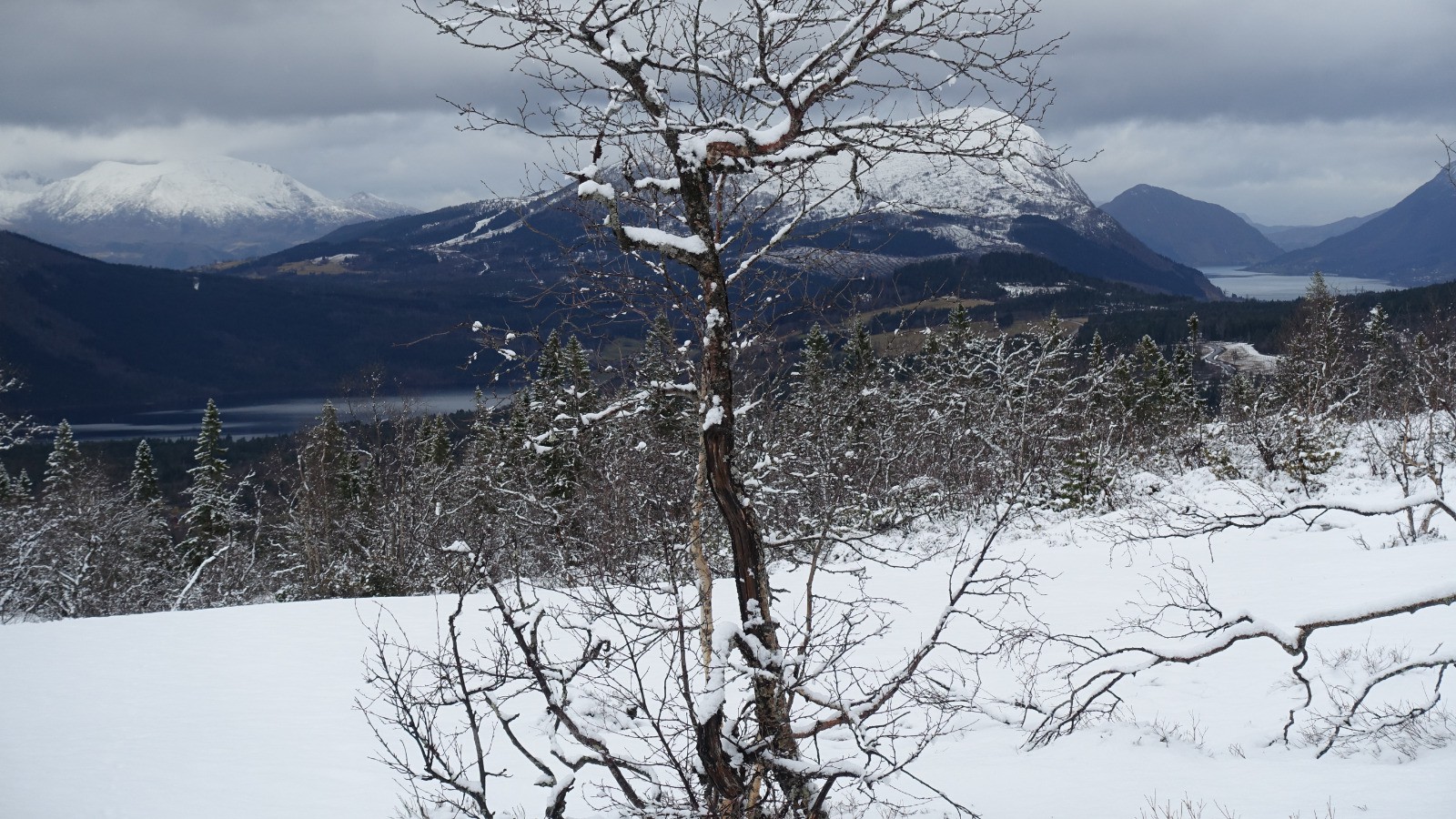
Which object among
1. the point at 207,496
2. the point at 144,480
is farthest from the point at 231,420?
the point at 207,496

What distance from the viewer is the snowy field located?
5801 millimetres

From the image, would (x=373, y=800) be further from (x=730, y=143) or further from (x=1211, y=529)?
(x=1211, y=529)

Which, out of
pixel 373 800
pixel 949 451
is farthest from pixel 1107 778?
pixel 949 451

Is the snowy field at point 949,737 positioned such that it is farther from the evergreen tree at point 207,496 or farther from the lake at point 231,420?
the lake at point 231,420

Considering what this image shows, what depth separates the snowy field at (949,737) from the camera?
5801 millimetres

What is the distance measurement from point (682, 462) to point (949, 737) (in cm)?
488

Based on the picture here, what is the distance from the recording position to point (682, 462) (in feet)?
19.2

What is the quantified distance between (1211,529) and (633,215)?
4331 millimetres

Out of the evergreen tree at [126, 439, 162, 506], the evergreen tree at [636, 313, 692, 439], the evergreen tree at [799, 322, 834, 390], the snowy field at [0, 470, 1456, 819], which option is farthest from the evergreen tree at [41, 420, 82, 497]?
the evergreen tree at [636, 313, 692, 439]

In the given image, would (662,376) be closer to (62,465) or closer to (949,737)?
(949,737)

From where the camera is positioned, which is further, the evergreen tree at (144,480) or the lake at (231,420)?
the lake at (231,420)

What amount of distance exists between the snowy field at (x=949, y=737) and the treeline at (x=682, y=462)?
7.05ft

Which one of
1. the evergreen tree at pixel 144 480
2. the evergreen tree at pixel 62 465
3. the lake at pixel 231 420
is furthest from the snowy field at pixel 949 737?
the lake at pixel 231 420

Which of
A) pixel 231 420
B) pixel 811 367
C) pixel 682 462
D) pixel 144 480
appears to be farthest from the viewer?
pixel 231 420
